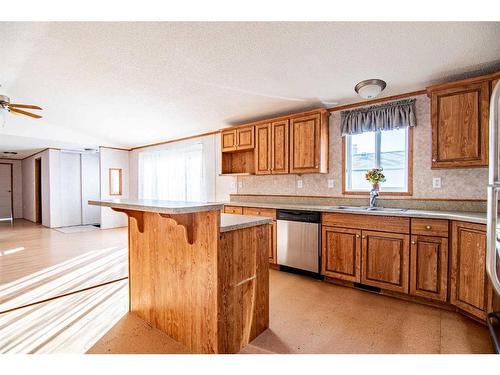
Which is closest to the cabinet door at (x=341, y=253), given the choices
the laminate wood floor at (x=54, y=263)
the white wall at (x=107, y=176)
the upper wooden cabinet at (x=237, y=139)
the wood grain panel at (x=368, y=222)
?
the wood grain panel at (x=368, y=222)

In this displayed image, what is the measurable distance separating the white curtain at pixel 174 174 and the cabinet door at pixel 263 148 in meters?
1.80

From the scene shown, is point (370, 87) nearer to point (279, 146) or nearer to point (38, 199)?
point (279, 146)

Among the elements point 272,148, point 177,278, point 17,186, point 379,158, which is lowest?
point 177,278

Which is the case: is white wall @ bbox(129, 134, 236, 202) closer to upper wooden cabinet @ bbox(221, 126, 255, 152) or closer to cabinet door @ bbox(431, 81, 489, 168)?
upper wooden cabinet @ bbox(221, 126, 255, 152)

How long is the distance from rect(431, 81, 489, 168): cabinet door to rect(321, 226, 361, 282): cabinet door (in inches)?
44.3

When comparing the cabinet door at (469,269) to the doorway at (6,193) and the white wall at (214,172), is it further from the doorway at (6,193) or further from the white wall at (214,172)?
the doorway at (6,193)

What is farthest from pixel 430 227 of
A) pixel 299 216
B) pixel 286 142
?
pixel 286 142

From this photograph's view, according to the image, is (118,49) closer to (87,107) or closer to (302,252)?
(87,107)

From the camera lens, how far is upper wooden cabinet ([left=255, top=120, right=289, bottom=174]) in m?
3.56

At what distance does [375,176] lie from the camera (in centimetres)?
296

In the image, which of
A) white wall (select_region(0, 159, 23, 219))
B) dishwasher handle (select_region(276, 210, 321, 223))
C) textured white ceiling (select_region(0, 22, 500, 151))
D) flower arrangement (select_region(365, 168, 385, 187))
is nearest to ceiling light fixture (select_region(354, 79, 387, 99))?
textured white ceiling (select_region(0, 22, 500, 151))

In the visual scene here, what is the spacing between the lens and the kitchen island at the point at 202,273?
61.3 inches

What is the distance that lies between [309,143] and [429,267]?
6.18 feet

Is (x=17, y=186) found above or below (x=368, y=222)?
above
